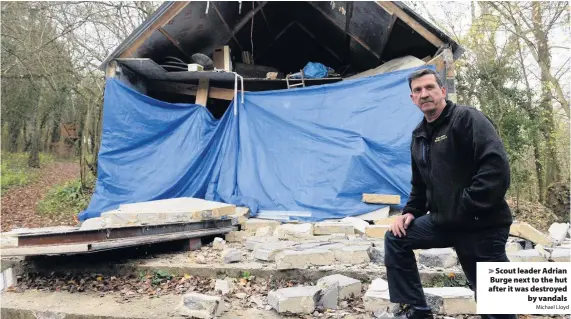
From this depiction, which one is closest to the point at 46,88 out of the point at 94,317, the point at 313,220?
the point at 313,220

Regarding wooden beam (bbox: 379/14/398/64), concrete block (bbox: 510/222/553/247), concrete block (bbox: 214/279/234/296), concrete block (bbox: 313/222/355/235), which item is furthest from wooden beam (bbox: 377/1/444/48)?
concrete block (bbox: 214/279/234/296)

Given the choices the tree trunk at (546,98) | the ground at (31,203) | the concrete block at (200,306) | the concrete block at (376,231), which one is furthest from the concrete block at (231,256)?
the tree trunk at (546,98)

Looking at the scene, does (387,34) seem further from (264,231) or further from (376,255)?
(376,255)

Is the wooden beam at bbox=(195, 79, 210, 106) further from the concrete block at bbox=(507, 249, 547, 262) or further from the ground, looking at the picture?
the concrete block at bbox=(507, 249, 547, 262)

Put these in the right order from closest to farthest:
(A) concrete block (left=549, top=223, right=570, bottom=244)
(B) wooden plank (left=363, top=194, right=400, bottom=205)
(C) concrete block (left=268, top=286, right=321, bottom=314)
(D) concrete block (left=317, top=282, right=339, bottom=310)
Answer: (C) concrete block (left=268, top=286, right=321, bottom=314)
(D) concrete block (left=317, top=282, right=339, bottom=310)
(A) concrete block (left=549, top=223, right=570, bottom=244)
(B) wooden plank (left=363, top=194, right=400, bottom=205)

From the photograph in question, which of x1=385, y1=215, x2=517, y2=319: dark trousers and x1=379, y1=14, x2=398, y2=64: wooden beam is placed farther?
x1=379, y1=14, x2=398, y2=64: wooden beam

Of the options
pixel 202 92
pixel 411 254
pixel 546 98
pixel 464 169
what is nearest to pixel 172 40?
pixel 202 92

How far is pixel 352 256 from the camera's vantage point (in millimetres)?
3703

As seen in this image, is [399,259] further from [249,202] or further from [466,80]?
[466,80]

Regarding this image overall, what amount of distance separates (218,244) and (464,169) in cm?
327

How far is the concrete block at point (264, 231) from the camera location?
17.1 feet

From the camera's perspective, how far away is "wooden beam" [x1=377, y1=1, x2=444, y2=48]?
6312mm

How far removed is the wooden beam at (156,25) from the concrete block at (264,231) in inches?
166

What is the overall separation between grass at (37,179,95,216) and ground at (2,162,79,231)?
273 millimetres
